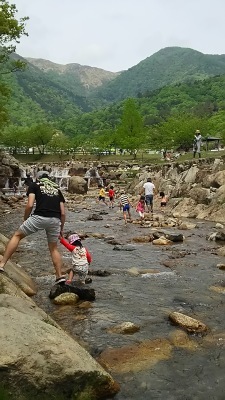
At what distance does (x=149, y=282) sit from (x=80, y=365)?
18.7 feet

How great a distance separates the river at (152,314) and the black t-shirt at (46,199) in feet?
5.98

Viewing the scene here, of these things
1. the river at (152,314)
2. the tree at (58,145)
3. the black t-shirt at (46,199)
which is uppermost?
the tree at (58,145)

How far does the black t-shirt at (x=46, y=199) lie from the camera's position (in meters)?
8.37

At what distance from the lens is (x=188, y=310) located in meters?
8.11

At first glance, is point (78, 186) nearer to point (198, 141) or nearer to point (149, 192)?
point (198, 141)

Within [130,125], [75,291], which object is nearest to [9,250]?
[75,291]

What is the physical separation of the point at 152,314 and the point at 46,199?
3150mm

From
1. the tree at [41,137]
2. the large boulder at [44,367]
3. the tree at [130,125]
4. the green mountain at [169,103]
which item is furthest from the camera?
the green mountain at [169,103]

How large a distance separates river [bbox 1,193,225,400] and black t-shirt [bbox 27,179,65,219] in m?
1.82

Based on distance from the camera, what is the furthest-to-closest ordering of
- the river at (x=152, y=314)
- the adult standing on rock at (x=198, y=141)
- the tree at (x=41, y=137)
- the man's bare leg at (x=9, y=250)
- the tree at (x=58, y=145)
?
the tree at (x=41, y=137) < the tree at (x=58, y=145) < the adult standing on rock at (x=198, y=141) < the man's bare leg at (x=9, y=250) < the river at (x=152, y=314)

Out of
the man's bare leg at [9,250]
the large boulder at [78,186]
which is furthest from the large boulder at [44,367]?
the large boulder at [78,186]

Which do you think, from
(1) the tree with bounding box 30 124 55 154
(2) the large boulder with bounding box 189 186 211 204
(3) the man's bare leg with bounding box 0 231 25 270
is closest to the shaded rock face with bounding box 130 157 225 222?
(2) the large boulder with bounding box 189 186 211 204

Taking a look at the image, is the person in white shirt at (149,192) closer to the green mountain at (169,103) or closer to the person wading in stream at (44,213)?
the person wading in stream at (44,213)

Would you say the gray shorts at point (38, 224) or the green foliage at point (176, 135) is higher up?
the green foliage at point (176, 135)
